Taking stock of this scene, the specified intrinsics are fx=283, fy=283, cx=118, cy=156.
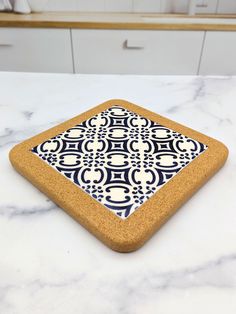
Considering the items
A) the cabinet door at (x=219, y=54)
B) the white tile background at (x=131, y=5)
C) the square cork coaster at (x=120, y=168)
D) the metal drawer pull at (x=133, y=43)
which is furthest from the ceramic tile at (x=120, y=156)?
the white tile background at (x=131, y=5)

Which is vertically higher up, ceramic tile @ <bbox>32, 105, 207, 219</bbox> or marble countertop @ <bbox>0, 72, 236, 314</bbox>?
ceramic tile @ <bbox>32, 105, 207, 219</bbox>

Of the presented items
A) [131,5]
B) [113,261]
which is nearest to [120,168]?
[113,261]

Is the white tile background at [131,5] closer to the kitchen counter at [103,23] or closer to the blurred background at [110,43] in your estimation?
the blurred background at [110,43]

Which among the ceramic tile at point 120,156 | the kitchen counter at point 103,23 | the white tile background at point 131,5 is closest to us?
the ceramic tile at point 120,156

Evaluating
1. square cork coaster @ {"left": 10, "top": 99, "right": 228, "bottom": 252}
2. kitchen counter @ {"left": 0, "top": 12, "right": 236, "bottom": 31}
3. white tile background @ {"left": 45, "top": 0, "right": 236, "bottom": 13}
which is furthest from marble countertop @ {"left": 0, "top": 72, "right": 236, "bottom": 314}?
white tile background @ {"left": 45, "top": 0, "right": 236, "bottom": 13}

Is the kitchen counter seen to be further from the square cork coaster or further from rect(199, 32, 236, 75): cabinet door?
the square cork coaster
